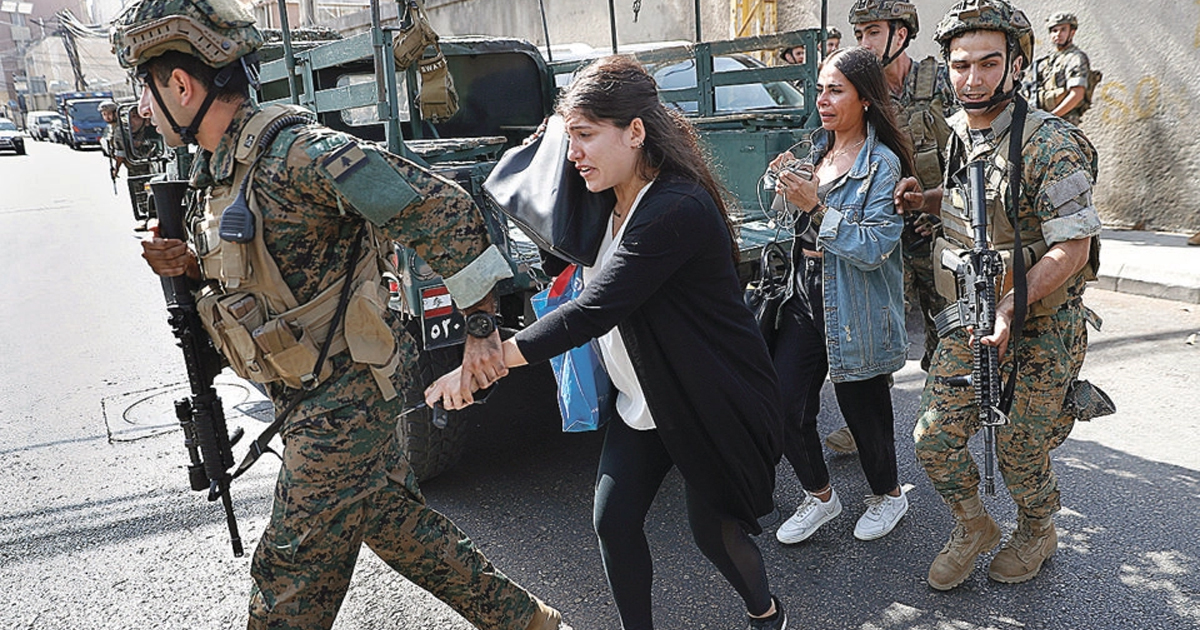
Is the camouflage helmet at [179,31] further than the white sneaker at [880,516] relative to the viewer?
No

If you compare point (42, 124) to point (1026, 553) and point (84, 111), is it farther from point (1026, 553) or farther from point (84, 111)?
point (1026, 553)

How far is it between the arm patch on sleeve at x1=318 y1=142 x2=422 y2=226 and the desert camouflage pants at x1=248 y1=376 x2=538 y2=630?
1.50 ft

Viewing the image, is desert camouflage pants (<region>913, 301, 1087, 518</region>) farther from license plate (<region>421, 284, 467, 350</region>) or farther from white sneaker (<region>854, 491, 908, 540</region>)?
license plate (<region>421, 284, 467, 350</region>)

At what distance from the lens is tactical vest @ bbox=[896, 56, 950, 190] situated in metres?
3.81

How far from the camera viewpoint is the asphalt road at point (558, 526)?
2764 mm

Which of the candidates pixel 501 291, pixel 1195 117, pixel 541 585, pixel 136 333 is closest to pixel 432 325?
pixel 501 291

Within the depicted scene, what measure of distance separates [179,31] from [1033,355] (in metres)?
2.40

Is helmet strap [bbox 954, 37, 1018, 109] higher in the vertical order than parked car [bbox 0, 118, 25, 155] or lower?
lower

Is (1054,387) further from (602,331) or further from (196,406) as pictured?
(196,406)

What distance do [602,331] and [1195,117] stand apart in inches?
292

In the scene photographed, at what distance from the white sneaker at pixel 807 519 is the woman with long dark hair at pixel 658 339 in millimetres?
899

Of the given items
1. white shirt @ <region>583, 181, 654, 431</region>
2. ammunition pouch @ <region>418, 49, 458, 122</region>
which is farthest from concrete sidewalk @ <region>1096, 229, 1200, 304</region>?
white shirt @ <region>583, 181, 654, 431</region>

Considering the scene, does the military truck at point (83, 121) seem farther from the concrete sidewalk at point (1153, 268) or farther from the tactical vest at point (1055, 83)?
the concrete sidewalk at point (1153, 268)

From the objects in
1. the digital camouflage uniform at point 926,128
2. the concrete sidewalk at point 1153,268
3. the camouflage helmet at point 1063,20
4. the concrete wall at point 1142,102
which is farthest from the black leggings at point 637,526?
the concrete wall at point 1142,102
